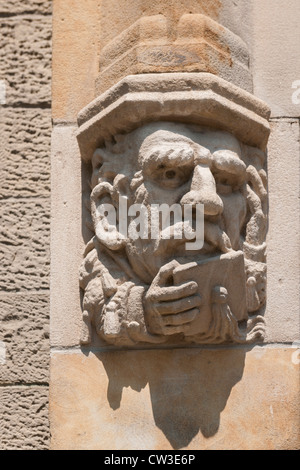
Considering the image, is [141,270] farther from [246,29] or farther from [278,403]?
[246,29]

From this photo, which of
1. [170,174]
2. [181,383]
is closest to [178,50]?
[170,174]

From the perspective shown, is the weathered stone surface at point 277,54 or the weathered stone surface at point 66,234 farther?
the weathered stone surface at point 277,54

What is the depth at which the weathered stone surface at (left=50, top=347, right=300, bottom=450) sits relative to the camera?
8.22ft

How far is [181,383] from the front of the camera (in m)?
2.53

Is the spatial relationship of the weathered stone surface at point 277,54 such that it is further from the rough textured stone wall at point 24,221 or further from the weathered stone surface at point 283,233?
the rough textured stone wall at point 24,221

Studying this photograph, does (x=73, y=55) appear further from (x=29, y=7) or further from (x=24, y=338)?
(x=24, y=338)

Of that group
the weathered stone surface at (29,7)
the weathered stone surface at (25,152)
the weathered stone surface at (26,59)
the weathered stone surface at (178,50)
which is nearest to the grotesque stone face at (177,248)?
the weathered stone surface at (178,50)

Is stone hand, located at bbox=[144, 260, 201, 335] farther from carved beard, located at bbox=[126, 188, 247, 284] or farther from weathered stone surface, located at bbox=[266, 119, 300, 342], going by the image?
weathered stone surface, located at bbox=[266, 119, 300, 342]

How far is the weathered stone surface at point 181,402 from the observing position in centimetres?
→ 251

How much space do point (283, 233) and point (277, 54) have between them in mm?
555

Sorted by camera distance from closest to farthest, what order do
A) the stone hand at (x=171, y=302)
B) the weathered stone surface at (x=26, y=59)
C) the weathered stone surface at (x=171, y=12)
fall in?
1. the stone hand at (x=171, y=302)
2. the weathered stone surface at (x=171, y=12)
3. the weathered stone surface at (x=26, y=59)

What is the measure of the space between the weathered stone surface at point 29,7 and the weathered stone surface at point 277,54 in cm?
66

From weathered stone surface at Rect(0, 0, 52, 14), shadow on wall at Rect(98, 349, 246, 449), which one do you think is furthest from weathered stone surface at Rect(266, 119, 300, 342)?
weathered stone surface at Rect(0, 0, 52, 14)
